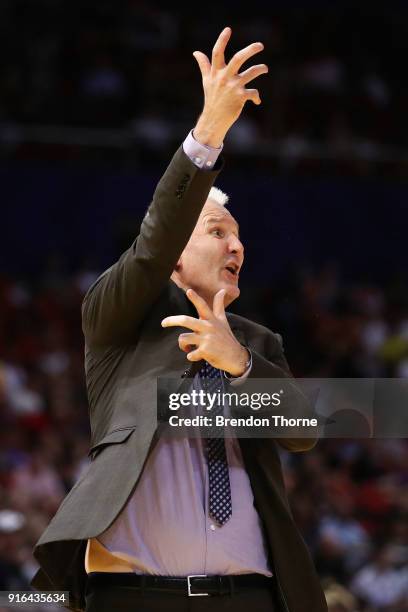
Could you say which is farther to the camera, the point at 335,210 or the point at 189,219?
the point at 335,210

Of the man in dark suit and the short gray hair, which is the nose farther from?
the short gray hair

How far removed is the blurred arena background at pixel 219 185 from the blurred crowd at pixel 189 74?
0.02 metres

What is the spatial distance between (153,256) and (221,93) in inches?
18.4

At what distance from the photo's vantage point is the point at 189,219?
2936mm

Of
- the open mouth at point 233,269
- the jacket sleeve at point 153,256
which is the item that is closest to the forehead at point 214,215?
the open mouth at point 233,269

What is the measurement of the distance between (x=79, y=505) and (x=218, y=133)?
1.08 metres

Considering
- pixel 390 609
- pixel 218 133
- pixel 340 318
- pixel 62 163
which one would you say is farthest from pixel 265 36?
pixel 218 133

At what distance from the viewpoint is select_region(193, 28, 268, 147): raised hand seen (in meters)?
2.90

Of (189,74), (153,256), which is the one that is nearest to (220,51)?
(153,256)

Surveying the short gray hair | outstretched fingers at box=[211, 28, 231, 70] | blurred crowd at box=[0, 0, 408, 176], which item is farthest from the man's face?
blurred crowd at box=[0, 0, 408, 176]

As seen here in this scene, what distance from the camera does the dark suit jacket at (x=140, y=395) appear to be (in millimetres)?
2939

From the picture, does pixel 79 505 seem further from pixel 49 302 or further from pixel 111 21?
pixel 111 21

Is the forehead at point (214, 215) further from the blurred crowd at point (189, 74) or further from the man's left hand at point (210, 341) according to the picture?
the blurred crowd at point (189, 74)

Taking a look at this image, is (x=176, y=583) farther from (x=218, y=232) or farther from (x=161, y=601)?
(x=218, y=232)
